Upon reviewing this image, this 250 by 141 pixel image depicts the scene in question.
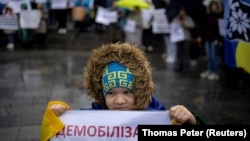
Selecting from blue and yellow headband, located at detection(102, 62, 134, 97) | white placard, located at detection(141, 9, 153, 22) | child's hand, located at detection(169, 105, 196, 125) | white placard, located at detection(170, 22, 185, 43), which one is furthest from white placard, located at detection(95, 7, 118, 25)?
child's hand, located at detection(169, 105, 196, 125)

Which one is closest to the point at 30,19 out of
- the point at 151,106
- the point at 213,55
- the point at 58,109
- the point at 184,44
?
the point at 184,44

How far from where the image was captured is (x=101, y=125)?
2.83m

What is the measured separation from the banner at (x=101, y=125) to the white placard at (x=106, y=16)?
9.76 meters

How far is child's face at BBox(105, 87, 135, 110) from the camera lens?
9.17ft

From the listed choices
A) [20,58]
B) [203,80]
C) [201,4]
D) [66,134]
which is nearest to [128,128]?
[66,134]

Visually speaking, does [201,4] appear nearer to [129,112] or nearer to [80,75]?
[80,75]

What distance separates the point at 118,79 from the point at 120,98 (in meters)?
0.11

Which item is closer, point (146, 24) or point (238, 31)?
point (238, 31)

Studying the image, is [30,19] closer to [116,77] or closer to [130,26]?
[130,26]

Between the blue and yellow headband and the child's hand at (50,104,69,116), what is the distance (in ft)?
0.86

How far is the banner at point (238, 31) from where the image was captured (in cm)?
578

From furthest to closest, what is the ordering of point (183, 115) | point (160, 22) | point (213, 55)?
point (160, 22), point (213, 55), point (183, 115)

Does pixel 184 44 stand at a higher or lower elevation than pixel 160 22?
lower

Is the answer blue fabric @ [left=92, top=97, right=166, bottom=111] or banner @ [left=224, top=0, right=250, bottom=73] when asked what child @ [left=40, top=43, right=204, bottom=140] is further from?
banner @ [left=224, top=0, right=250, bottom=73]
